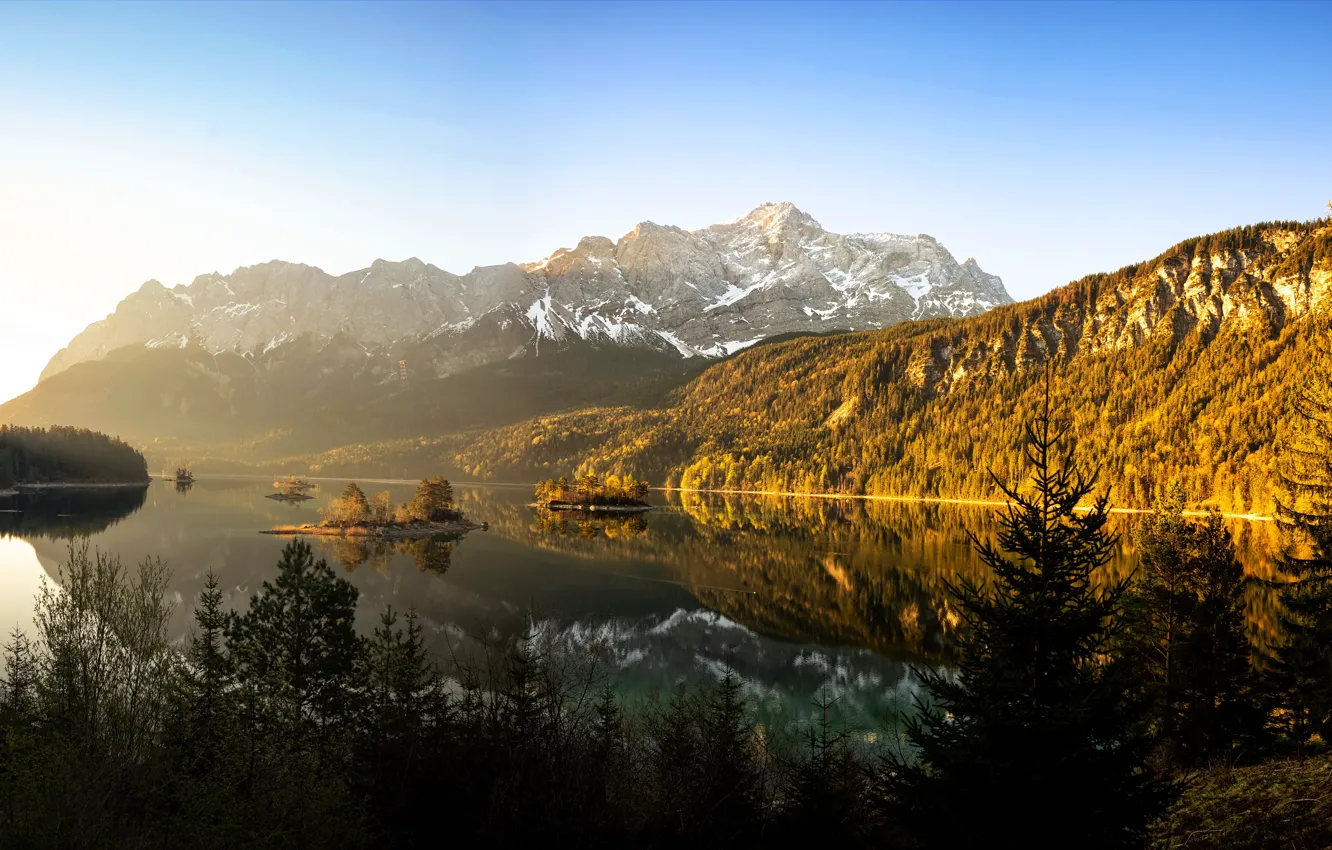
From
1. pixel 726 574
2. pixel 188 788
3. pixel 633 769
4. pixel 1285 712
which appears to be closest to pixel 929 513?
pixel 726 574

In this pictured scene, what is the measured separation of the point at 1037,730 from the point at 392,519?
5235 inches

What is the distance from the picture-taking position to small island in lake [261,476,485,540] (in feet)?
413

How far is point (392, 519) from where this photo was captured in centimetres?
13388

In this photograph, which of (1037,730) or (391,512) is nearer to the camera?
(1037,730)

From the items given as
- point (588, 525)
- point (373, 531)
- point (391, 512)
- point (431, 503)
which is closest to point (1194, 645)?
point (373, 531)

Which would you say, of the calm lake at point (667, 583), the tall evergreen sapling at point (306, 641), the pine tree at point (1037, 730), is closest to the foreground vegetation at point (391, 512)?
the calm lake at point (667, 583)

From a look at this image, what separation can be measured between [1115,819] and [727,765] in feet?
43.6

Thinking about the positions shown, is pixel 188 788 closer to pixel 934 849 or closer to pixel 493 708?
pixel 493 708

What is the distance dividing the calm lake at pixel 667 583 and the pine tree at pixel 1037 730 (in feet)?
16.2

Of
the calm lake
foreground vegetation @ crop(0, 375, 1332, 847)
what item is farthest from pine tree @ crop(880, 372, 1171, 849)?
the calm lake

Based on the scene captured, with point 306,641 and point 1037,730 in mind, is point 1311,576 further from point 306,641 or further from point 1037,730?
point 306,641

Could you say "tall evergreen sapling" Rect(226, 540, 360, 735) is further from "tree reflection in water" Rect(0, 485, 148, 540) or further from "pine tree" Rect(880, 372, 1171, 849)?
"tree reflection in water" Rect(0, 485, 148, 540)

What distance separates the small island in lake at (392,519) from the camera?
126 meters

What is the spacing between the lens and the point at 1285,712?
33000 mm
